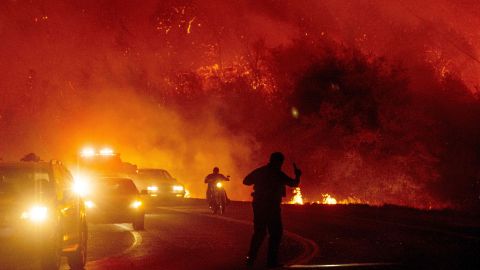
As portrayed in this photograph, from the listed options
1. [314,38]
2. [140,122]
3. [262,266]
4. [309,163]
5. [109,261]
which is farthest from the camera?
[140,122]

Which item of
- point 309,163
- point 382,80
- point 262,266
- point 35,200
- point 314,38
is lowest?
point 262,266

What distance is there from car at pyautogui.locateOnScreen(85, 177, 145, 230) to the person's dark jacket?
9773mm

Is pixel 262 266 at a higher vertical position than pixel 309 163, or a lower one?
lower

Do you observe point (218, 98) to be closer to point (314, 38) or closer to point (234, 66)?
point (234, 66)

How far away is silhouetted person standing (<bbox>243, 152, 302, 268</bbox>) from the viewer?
49.0 ft

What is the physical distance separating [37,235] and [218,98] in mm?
64683

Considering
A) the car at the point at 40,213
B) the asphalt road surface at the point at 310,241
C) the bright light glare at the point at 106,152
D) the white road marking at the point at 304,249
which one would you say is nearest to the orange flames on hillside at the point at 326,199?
the bright light glare at the point at 106,152

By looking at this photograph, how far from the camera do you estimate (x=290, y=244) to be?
63.9 feet

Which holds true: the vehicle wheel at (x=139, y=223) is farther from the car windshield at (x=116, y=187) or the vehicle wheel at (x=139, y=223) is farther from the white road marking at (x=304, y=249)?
the white road marking at (x=304, y=249)

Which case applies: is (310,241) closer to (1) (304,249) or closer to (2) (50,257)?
(1) (304,249)

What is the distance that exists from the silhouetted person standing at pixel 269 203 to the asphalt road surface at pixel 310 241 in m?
0.39

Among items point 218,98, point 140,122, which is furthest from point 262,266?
point 140,122

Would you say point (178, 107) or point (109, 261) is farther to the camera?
point (178, 107)

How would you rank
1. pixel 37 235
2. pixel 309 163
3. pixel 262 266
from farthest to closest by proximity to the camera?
pixel 309 163
pixel 262 266
pixel 37 235
